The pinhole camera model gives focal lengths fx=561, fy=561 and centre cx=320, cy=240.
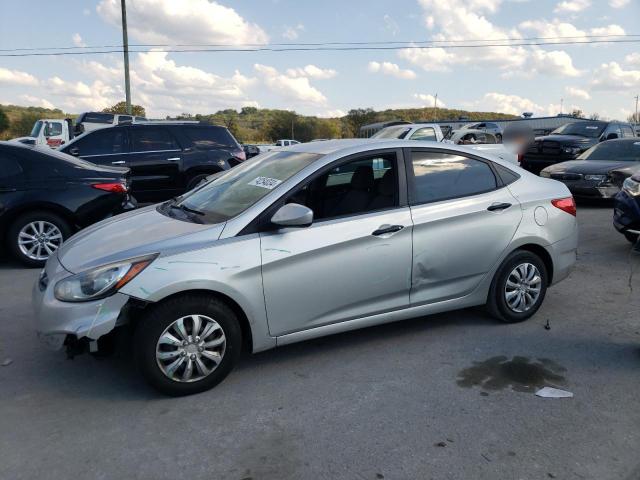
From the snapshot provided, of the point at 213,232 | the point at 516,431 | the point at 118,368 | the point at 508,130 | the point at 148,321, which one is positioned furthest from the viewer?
the point at 508,130

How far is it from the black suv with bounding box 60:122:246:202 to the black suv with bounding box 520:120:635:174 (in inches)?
314

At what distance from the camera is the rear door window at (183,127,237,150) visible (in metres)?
→ 10.7

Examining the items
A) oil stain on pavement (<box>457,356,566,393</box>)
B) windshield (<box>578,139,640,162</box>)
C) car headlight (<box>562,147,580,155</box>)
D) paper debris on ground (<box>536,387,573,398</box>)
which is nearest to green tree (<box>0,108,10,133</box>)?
car headlight (<box>562,147,580,155</box>)

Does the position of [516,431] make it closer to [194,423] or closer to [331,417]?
[331,417]

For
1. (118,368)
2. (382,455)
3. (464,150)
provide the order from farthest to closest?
(464,150), (118,368), (382,455)

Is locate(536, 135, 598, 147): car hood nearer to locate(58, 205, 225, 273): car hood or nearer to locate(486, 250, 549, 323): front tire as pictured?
locate(486, 250, 549, 323): front tire

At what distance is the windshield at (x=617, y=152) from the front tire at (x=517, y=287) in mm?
7577

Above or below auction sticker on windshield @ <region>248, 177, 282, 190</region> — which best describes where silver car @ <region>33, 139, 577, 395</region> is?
below

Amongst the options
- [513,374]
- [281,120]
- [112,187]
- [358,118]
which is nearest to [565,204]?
[513,374]

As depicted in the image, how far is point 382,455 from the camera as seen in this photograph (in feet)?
9.42

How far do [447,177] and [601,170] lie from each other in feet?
24.2

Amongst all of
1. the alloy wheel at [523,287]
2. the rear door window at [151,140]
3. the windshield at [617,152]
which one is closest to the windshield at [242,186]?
the alloy wheel at [523,287]

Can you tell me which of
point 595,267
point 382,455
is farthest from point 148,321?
point 595,267

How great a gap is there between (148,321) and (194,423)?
658mm
